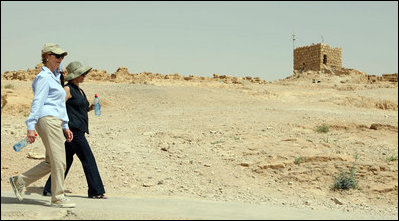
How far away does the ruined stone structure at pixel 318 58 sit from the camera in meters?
38.2

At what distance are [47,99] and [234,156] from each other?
5.40 metres

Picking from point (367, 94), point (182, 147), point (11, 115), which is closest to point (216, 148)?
point (182, 147)

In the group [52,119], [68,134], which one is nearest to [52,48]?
[52,119]

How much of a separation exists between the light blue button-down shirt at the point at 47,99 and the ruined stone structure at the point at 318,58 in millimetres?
35528

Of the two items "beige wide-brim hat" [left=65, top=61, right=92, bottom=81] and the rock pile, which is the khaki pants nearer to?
"beige wide-brim hat" [left=65, top=61, right=92, bottom=81]

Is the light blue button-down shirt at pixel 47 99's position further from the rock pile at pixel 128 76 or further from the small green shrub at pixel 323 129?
the rock pile at pixel 128 76

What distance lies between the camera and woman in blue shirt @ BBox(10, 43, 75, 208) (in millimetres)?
4414

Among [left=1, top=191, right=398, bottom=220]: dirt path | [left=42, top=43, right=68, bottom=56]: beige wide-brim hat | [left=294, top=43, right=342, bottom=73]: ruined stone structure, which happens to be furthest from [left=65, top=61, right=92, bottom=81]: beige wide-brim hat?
[left=294, top=43, right=342, bottom=73]: ruined stone structure

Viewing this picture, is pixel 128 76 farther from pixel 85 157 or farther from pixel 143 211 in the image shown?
pixel 143 211

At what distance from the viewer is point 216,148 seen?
390 inches

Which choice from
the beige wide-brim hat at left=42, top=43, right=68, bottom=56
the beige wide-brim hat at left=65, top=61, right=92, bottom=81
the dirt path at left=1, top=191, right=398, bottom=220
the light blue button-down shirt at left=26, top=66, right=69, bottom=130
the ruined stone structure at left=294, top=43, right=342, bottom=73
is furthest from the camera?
the ruined stone structure at left=294, top=43, right=342, bottom=73

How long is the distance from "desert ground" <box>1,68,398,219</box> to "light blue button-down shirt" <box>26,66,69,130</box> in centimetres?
99

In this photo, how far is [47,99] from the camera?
4.48m

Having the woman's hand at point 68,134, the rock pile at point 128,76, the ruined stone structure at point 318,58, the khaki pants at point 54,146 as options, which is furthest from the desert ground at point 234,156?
the ruined stone structure at point 318,58
